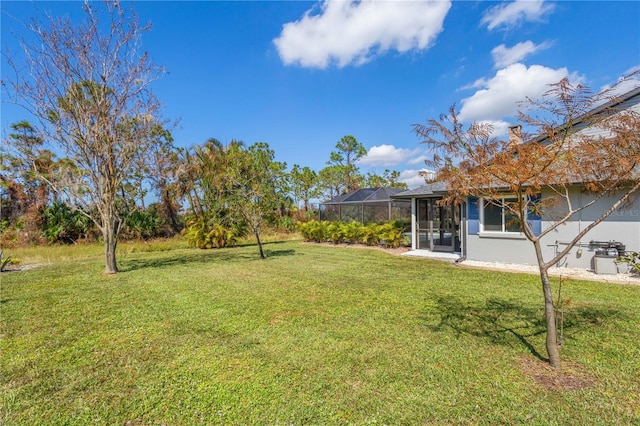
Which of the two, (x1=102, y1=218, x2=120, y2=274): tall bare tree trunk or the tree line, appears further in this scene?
(x1=102, y1=218, x2=120, y2=274): tall bare tree trunk

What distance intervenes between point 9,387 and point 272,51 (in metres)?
12.3

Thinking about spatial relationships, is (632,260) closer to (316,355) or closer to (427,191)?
(316,355)

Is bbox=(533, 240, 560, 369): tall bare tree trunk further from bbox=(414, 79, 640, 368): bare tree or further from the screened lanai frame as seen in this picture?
the screened lanai frame

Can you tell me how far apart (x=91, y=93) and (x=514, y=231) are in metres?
13.0

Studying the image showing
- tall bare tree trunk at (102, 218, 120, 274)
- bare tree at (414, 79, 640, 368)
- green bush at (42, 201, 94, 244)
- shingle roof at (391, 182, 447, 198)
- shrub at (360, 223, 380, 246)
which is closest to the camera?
bare tree at (414, 79, 640, 368)

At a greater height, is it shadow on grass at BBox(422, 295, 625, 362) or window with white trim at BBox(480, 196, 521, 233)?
window with white trim at BBox(480, 196, 521, 233)

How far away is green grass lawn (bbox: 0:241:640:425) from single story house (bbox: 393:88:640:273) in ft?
6.81

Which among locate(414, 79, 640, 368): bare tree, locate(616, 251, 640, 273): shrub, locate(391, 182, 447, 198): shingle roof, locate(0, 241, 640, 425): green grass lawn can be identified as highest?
locate(391, 182, 447, 198): shingle roof

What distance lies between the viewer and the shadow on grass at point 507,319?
12.9 ft

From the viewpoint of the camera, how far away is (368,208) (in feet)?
54.1

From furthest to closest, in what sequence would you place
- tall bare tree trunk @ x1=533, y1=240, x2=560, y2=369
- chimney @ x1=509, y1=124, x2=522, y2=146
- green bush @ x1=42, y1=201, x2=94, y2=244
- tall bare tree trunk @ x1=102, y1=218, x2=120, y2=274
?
green bush @ x1=42, y1=201, x2=94, y2=244 → tall bare tree trunk @ x1=102, y1=218, x2=120, y2=274 → chimney @ x1=509, y1=124, x2=522, y2=146 → tall bare tree trunk @ x1=533, y1=240, x2=560, y2=369

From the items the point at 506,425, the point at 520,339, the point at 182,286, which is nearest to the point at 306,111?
the point at 182,286

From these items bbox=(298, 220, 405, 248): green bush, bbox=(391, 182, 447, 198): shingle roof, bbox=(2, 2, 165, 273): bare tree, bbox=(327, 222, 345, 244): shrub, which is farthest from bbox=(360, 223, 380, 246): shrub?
bbox=(2, 2, 165, 273): bare tree

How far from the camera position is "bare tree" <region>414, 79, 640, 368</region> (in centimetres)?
299
